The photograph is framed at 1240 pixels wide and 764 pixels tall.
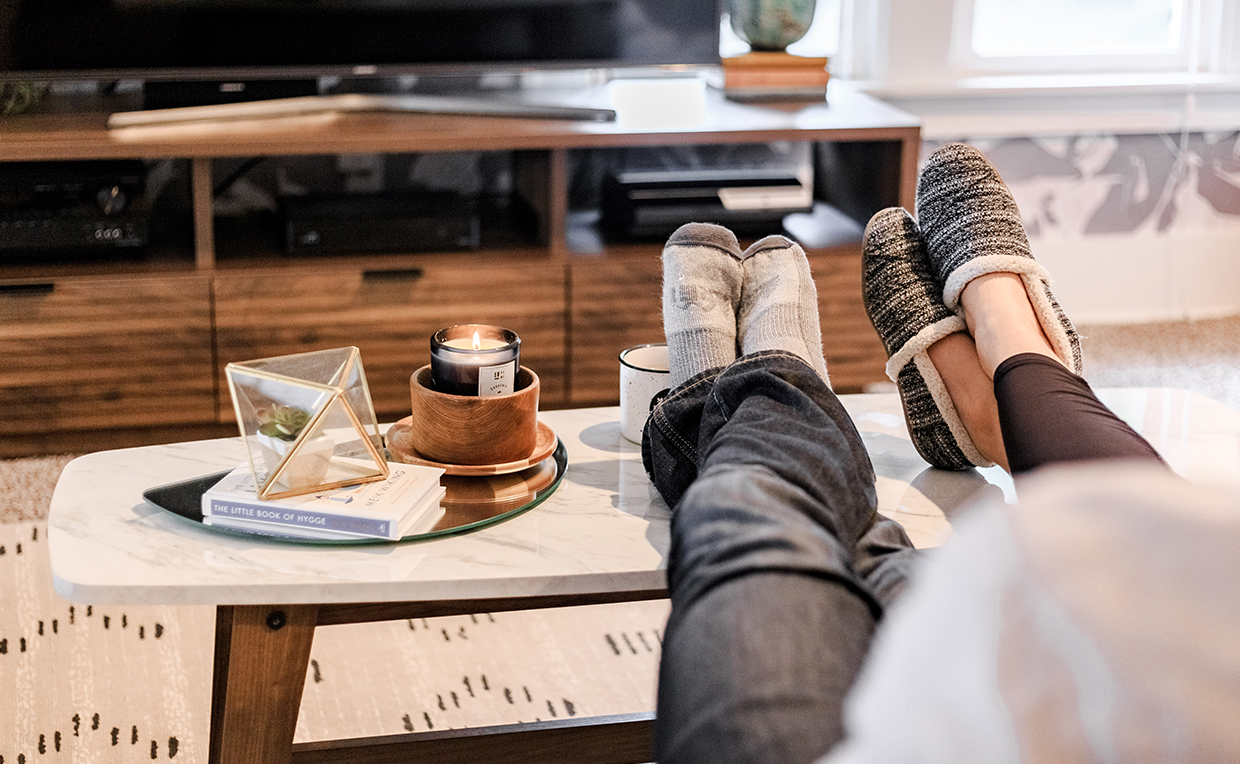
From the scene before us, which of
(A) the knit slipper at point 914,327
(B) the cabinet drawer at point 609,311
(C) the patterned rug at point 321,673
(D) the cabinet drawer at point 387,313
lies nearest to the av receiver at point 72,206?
(D) the cabinet drawer at point 387,313

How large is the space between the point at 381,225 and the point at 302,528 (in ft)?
3.73

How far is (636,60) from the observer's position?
2033mm

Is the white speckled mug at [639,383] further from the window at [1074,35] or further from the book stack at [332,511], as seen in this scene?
the window at [1074,35]

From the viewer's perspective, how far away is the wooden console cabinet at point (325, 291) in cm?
175

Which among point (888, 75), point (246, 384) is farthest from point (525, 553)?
point (888, 75)

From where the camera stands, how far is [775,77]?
7.03ft

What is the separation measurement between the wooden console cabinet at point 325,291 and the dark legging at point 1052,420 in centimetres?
98

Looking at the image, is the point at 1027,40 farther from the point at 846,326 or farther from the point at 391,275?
the point at 391,275

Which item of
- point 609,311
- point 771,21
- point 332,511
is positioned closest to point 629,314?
point 609,311

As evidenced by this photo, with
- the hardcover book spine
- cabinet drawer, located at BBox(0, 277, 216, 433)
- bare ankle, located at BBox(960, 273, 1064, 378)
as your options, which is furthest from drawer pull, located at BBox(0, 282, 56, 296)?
bare ankle, located at BBox(960, 273, 1064, 378)

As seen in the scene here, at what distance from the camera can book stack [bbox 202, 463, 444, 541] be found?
2.64 ft

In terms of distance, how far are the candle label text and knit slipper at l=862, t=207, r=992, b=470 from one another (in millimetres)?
359

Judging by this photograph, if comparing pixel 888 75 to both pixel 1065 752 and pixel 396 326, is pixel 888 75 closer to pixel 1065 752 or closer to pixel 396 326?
pixel 396 326

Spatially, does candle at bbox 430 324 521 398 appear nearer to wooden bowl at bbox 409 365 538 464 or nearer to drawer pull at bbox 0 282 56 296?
wooden bowl at bbox 409 365 538 464
